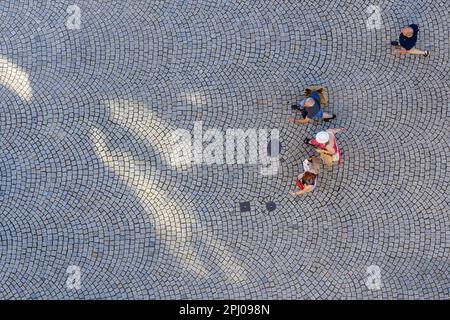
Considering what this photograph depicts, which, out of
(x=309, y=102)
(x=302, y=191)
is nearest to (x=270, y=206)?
(x=302, y=191)

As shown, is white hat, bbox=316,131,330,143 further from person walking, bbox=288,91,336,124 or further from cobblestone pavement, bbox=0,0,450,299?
cobblestone pavement, bbox=0,0,450,299

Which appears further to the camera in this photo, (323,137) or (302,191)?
(302,191)

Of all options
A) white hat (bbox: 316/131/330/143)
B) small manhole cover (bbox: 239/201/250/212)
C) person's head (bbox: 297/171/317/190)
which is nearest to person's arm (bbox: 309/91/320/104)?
white hat (bbox: 316/131/330/143)

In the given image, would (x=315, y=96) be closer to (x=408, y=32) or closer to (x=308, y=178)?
(x=308, y=178)

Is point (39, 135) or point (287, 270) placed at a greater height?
point (39, 135)
